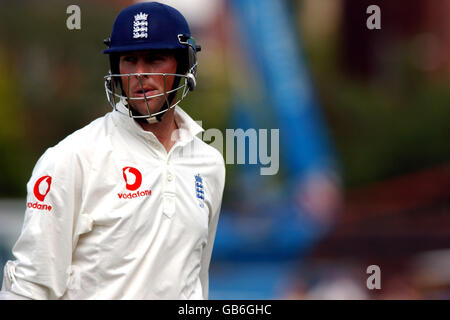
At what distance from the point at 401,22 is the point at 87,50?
463 cm

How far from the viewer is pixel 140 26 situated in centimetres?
247

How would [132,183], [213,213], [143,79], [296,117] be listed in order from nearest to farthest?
[132,183] < [143,79] < [213,213] < [296,117]

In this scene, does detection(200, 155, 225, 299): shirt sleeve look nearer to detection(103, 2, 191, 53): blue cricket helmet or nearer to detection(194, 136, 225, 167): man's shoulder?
detection(194, 136, 225, 167): man's shoulder

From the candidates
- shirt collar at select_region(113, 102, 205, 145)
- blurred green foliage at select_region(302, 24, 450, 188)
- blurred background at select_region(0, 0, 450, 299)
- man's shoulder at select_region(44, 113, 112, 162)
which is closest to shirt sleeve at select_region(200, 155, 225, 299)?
shirt collar at select_region(113, 102, 205, 145)

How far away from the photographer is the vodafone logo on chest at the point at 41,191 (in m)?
2.25

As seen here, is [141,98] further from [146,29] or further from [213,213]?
[213,213]

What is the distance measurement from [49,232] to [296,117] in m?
8.50

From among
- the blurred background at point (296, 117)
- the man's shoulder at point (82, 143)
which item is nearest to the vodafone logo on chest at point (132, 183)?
the man's shoulder at point (82, 143)

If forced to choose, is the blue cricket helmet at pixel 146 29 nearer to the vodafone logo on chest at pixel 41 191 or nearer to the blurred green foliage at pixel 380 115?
the vodafone logo on chest at pixel 41 191

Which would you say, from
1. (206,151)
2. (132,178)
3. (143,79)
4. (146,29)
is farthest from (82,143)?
(206,151)

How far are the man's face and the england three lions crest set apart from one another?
0.06 m

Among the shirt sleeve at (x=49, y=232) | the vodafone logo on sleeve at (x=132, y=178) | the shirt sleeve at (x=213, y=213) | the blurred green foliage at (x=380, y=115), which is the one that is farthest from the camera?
the blurred green foliage at (x=380, y=115)

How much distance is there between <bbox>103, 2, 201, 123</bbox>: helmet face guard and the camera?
2453 mm
